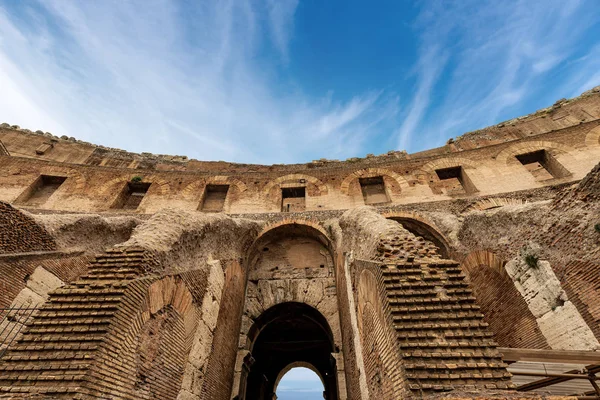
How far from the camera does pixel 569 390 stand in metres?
3.19

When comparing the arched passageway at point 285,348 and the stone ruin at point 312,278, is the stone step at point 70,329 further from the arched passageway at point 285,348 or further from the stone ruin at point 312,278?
the arched passageway at point 285,348

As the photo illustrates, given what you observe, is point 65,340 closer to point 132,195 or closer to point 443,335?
point 443,335

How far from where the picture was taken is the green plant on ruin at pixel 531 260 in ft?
17.4

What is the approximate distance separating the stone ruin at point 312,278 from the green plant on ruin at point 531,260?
1.0 inches

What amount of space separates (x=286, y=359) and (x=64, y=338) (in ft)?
36.4

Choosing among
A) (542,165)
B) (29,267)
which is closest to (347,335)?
(29,267)

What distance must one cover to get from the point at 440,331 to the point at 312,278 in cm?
548

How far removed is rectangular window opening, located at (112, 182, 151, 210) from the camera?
11.4m

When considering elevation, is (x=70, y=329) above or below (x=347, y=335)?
below

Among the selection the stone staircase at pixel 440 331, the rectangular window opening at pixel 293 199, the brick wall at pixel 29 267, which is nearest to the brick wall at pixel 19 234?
the brick wall at pixel 29 267

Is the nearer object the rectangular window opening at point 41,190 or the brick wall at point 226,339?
the brick wall at point 226,339

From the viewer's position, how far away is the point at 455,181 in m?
11.4

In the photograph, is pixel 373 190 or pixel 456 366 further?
pixel 373 190

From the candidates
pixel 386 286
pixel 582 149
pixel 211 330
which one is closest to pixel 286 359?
pixel 211 330
